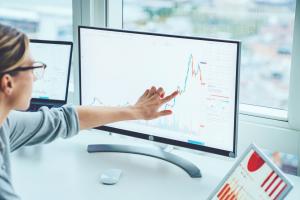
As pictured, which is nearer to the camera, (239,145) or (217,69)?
(217,69)

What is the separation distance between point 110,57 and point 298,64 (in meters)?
0.61

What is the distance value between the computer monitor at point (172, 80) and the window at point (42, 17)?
50cm

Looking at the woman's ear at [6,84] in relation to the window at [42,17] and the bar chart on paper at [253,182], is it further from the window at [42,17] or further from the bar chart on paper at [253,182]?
the window at [42,17]

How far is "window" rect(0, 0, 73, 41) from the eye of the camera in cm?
221

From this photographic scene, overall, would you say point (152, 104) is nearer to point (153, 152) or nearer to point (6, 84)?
point (153, 152)

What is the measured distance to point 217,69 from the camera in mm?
1512

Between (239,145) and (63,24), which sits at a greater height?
(63,24)

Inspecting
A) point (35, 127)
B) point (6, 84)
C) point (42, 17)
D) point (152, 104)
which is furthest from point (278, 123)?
point (42, 17)

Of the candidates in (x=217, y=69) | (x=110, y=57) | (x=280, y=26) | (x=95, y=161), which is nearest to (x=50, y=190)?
(x=95, y=161)

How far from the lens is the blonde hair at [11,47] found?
1.16 metres

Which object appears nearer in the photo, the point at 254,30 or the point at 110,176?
the point at 110,176

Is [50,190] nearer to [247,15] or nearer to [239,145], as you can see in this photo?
[239,145]

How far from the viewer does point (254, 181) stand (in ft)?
4.12

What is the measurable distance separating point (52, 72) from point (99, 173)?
475mm
